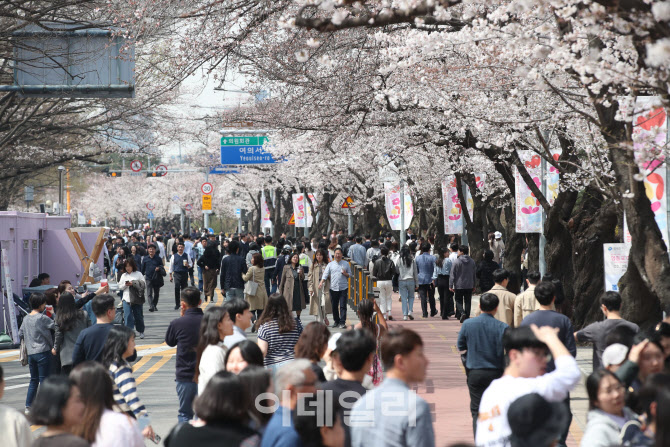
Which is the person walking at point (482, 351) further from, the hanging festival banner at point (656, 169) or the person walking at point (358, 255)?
the person walking at point (358, 255)

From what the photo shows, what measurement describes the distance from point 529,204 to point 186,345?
34.6 ft

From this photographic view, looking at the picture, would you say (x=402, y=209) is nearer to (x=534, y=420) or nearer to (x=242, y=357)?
(x=242, y=357)

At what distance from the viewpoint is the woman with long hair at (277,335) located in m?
8.13

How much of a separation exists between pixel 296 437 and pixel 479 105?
Answer: 395 inches


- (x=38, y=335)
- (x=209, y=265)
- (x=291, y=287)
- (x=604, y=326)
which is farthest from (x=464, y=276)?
(x=604, y=326)

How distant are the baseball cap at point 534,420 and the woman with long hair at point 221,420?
1279 millimetres

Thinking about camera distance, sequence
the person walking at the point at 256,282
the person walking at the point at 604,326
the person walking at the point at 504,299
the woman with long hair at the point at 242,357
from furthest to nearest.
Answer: the person walking at the point at 256,282 → the person walking at the point at 504,299 → the person walking at the point at 604,326 → the woman with long hair at the point at 242,357

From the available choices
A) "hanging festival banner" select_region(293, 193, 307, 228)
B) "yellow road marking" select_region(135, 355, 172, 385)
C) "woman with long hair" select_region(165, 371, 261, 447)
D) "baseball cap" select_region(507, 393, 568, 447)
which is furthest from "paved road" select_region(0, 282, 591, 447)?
"hanging festival banner" select_region(293, 193, 307, 228)

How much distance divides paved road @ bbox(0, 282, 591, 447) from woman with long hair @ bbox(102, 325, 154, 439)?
2.30 metres

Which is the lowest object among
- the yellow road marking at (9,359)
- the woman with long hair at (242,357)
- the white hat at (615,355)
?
the yellow road marking at (9,359)

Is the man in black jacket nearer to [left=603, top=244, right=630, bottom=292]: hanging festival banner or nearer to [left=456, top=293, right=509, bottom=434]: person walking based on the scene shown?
[left=603, top=244, right=630, bottom=292]: hanging festival banner

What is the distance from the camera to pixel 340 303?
18953mm

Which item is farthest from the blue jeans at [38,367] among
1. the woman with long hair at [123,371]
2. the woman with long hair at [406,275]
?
the woman with long hair at [406,275]

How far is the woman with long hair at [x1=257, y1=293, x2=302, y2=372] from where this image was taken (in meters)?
8.13
